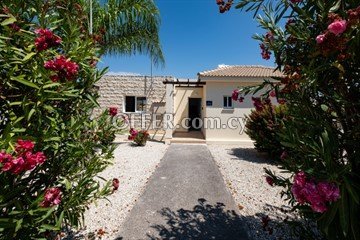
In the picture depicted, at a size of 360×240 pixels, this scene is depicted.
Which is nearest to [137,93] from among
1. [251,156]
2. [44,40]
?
[251,156]

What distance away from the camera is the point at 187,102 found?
69.4ft

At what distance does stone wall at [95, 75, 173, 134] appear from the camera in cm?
1964

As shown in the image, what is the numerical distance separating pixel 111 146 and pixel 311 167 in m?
2.98

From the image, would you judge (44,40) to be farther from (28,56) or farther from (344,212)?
(344,212)

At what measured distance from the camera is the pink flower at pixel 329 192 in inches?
70.1

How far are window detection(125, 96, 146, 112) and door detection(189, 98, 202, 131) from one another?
14.7 feet

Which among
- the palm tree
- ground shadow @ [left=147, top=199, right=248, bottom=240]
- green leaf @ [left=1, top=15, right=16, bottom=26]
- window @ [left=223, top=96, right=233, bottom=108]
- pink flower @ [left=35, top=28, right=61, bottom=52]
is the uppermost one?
the palm tree

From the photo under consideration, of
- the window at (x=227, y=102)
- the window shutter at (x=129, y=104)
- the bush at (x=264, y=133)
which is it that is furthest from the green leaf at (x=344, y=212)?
the window shutter at (x=129, y=104)

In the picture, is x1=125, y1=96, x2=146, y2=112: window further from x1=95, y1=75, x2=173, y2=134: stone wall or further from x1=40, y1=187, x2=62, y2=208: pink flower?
x1=40, y1=187, x2=62, y2=208: pink flower

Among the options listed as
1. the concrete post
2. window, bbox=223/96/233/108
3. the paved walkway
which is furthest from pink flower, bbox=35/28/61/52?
window, bbox=223/96/233/108

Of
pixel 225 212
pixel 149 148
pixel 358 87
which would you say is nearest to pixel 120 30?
pixel 149 148

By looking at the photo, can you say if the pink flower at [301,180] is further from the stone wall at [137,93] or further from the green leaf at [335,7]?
the stone wall at [137,93]

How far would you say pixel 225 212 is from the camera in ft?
17.7

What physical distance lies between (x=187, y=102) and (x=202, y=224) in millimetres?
16725
